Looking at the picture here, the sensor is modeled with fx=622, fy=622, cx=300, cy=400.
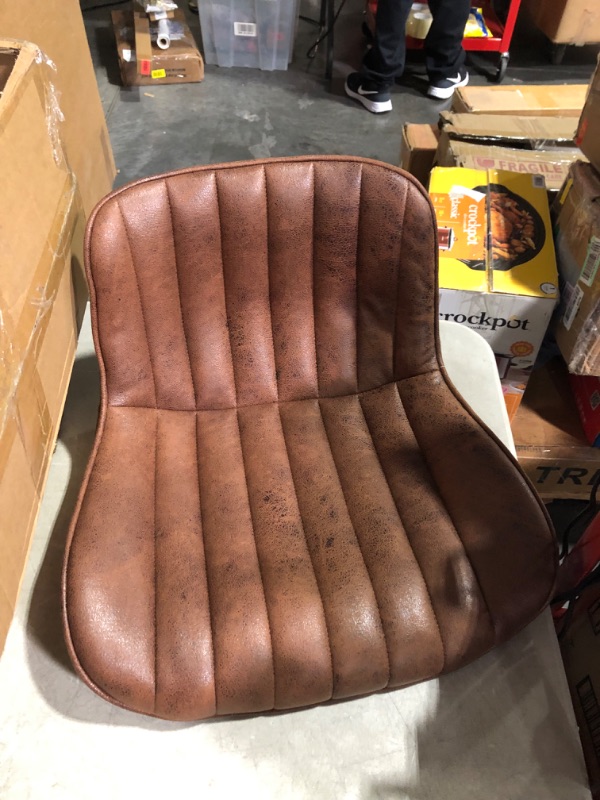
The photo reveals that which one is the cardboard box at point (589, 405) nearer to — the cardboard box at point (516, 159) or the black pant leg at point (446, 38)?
the cardboard box at point (516, 159)

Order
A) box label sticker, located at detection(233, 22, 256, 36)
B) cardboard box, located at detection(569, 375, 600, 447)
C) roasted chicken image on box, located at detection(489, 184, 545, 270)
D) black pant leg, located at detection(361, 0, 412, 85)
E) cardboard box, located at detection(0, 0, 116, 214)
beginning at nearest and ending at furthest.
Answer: cardboard box, located at detection(0, 0, 116, 214) < roasted chicken image on box, located at detection(489, 184, 545, 270) < cardboard box, located at detection(569, 375, 600, 447) < black pant leg, located at detection(361, 0, 412, 85) < box label sticker, located at detection(233, 22, 256, 36)

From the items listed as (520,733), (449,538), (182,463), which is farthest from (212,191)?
(520,733)

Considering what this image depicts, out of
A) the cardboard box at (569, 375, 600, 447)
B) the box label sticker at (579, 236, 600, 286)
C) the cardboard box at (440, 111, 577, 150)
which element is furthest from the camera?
the cardboard box at (440, 111, 577, 150)

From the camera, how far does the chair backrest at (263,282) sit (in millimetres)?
924

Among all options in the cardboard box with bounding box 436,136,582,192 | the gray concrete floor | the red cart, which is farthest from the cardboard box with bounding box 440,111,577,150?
the red cart

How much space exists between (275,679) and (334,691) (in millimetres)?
75

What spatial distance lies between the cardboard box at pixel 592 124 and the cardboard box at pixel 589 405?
1.51ft

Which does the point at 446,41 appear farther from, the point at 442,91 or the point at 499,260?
the point at 499,260

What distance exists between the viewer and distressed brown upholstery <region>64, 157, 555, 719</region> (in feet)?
2.50

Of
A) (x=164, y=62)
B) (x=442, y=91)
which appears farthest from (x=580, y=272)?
(x=164, y=62)

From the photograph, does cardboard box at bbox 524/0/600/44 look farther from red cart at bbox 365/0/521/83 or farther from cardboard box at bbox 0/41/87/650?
cardboard box at bbox 0/41/87/650

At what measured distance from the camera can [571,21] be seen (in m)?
2.60

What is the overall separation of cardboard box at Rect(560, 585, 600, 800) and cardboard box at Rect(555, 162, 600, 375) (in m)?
0.44

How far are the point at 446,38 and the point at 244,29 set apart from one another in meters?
0.87
